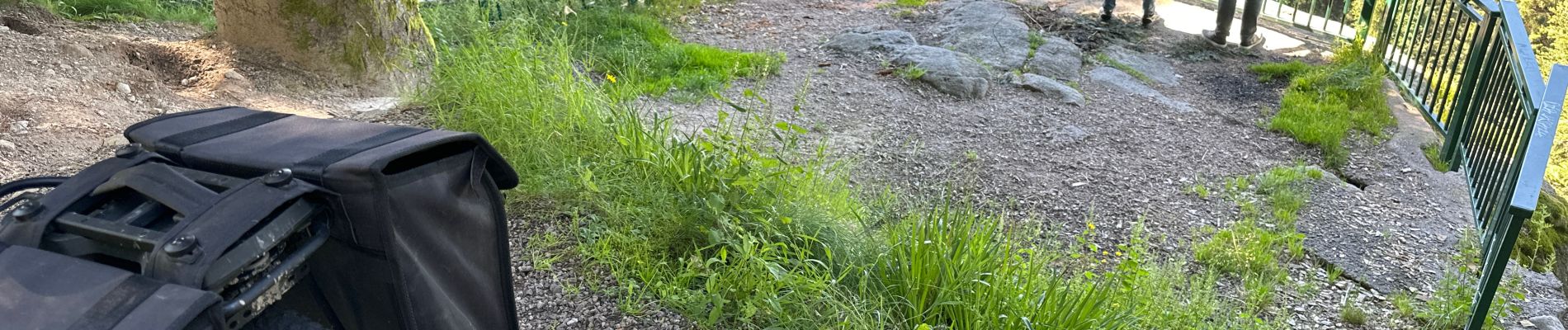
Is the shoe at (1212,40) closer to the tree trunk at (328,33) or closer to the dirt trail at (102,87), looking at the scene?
the tree trunk at (328,33)

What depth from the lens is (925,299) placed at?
3.23 meters

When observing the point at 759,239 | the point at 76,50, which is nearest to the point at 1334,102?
the point at 759,239

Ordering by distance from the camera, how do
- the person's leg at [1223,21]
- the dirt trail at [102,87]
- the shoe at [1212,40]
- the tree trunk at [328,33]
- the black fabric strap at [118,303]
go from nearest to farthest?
the black fabric strap at [118,303] < the dirt trail at [102,87] < the tree trunk at [328,33] < the person's leg at [1223,21] < the shoe at [1212,40]

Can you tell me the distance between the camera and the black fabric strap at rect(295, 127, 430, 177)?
1.91m

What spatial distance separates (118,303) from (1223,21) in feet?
28.3

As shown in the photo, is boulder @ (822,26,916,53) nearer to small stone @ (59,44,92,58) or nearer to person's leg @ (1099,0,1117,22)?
person's leg @ (1099,0,1117,22)

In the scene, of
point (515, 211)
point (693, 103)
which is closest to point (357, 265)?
point (515, 211)

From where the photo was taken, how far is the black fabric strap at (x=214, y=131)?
2051 millimetres

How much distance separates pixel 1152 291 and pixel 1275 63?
510 centimetres

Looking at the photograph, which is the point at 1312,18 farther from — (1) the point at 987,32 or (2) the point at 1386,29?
(1) the point at 987,32

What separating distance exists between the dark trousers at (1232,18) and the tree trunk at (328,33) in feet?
21.4

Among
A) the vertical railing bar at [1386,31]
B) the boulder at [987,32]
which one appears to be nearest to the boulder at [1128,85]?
the boulder at [987,32]

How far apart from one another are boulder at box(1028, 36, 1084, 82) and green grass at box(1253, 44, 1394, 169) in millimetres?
1453

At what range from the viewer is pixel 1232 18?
865 cm
